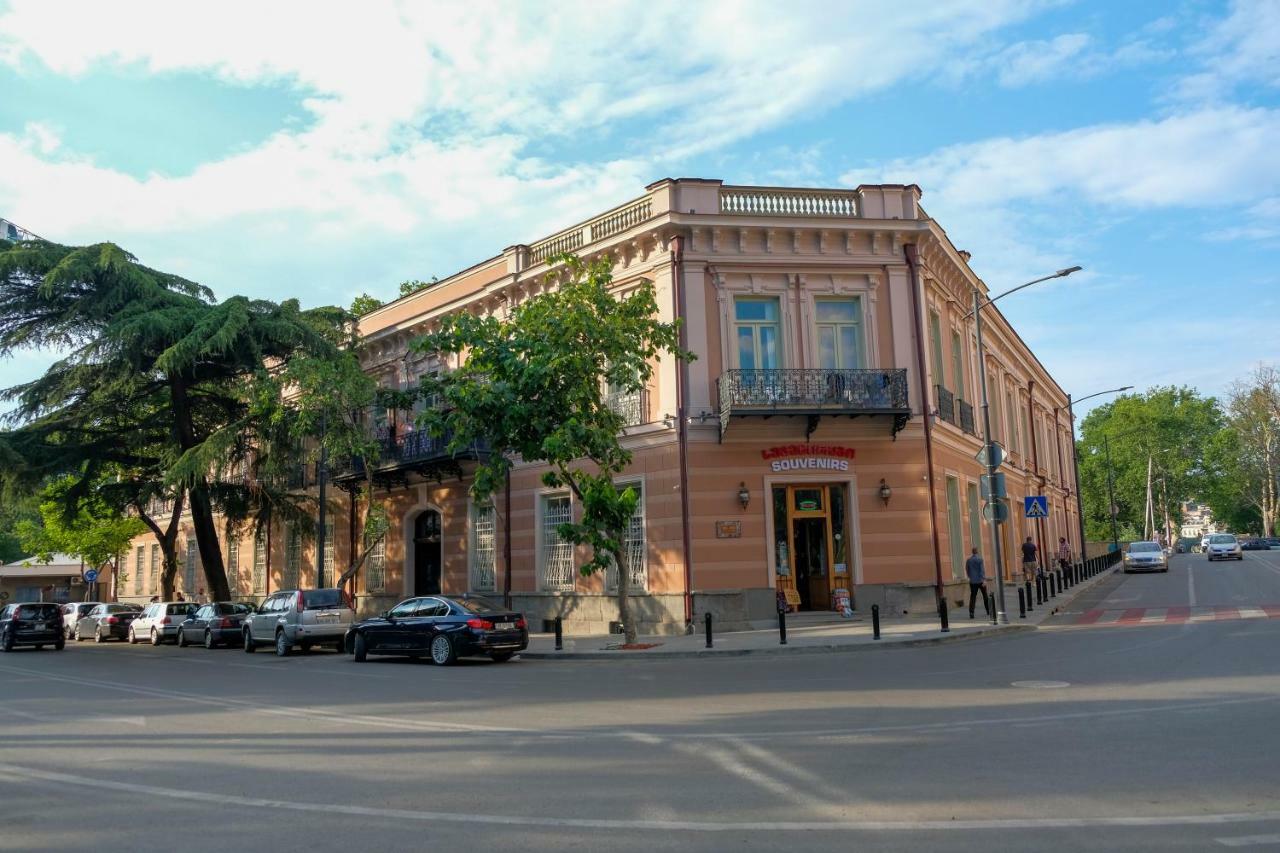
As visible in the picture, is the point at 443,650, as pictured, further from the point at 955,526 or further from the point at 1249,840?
the point at 1249,840

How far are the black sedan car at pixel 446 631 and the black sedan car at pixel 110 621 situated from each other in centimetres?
1754

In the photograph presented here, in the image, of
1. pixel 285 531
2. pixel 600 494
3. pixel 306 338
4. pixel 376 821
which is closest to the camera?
pixel 376 821

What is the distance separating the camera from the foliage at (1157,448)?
9088cm

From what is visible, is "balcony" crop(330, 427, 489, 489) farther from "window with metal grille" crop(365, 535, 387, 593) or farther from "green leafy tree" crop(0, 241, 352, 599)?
"green leafy tree" crop(0, 241, 352, 599)

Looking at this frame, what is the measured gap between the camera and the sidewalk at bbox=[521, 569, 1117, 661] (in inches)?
707

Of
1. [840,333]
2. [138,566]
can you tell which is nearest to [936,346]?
[840,333]

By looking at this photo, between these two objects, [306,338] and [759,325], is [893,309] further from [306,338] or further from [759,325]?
[306,338]

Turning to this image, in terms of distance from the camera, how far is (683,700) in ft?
38.3

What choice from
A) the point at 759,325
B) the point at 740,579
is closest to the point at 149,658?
the point at 740,579

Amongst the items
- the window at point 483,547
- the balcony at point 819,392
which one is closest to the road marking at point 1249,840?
the balcony at point 819,392

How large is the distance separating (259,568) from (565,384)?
24144mm

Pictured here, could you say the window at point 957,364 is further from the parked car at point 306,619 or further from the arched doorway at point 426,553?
the parked car at point 306,619

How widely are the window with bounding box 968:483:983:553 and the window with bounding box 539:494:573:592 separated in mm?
11186

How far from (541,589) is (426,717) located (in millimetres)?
14379
